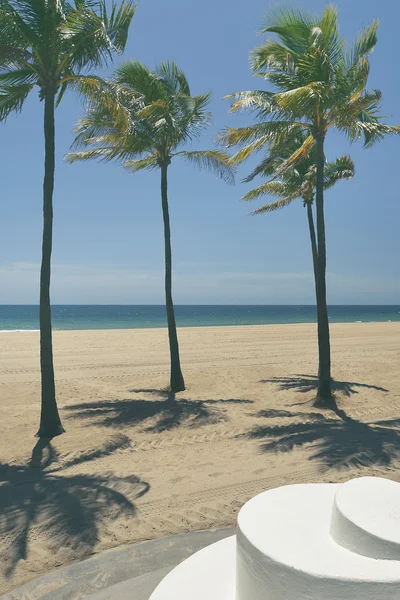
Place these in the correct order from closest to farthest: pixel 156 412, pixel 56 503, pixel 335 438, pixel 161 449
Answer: pixel 56 503 → pixel 161 449 → pixel 335 438 → pixel 156 412

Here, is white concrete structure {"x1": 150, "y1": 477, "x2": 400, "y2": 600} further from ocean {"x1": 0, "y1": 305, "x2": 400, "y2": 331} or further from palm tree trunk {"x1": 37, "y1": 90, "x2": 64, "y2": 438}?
ocean {"x1": 0, "y1": 305, "x2": 400, "y2": 331}

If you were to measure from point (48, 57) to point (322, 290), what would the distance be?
8.17 m

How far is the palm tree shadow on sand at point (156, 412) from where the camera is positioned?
9703 millimetres

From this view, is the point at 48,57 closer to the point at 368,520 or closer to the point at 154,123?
the point at 154,123

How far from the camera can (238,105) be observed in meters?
10.7

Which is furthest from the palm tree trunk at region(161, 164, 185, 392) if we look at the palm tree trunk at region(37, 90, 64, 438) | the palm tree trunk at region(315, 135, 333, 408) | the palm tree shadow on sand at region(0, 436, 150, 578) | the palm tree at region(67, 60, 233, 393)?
the palm tree shadow on sand at region(0, 436, 150, 578)

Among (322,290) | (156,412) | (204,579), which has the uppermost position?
(322,290)

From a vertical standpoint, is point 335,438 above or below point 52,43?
below

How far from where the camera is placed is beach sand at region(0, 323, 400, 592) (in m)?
5.40

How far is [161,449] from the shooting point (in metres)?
8.13

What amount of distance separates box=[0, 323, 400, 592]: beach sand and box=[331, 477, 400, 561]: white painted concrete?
110 inches

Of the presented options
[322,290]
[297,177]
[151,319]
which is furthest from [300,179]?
[151,319]

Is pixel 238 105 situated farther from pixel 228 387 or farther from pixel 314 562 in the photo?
pixel 314 562

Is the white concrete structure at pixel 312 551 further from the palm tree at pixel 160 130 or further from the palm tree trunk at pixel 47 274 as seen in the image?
the palm tree at pixel 160 130
